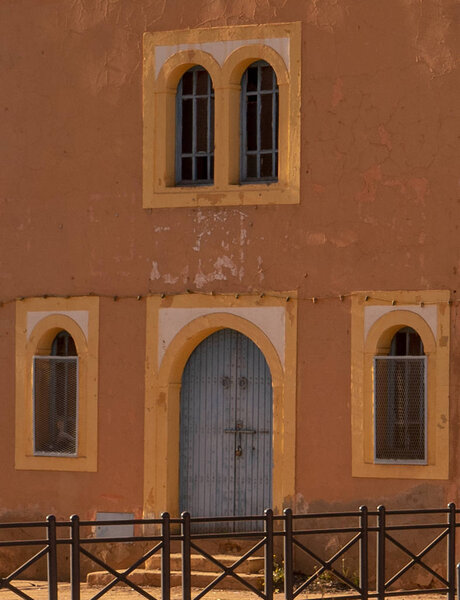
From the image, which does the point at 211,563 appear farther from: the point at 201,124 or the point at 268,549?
the point at 201,124

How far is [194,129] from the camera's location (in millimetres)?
18984

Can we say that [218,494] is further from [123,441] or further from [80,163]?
[80,163]

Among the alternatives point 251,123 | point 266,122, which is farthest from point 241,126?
point 266,122

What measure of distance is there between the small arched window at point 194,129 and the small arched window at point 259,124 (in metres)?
0.42

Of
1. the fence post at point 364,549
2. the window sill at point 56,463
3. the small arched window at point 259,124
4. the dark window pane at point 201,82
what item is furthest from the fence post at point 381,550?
the dark window pane at point 201,82

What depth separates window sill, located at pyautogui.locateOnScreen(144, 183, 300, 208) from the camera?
1827cm

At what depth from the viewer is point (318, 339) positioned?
59.5 feet

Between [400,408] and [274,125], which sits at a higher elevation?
[274,125]

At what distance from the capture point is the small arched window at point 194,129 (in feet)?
62.0

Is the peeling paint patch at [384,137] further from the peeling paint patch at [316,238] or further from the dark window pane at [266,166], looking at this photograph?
the dark window pane at [266,166]

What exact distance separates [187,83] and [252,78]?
2.70ft

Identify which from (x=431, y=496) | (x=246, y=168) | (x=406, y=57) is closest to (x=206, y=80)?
(x=246, y=168)

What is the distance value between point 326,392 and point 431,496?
1.69 m

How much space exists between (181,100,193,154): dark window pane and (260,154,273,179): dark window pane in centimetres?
93
